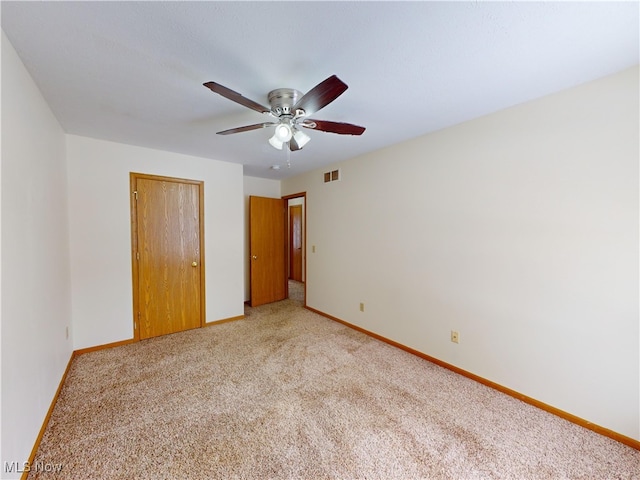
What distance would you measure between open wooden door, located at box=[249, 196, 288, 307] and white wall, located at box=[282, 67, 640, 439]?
2.18 metres

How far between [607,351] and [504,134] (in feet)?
5.63

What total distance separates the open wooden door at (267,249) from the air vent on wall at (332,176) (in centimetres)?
120

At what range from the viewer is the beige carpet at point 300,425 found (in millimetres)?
1475

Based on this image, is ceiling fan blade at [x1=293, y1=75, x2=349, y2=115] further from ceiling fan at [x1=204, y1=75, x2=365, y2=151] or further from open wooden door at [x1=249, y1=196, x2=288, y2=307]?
open wooden door at [x1=249, y1=196, x2=288, y2=307]

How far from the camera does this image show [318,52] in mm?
1420

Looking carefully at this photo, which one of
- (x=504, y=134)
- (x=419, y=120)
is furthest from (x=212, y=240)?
(x=504, y=134)

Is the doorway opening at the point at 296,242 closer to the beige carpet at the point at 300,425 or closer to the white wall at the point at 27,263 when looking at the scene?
the beige carpet at the point at 300,425

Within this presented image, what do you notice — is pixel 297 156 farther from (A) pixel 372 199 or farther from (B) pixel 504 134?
(B) pixel 504 134

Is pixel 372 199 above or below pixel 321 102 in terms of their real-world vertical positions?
below

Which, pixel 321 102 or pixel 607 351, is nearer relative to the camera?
pixel 321 102

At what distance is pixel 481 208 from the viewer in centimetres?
228

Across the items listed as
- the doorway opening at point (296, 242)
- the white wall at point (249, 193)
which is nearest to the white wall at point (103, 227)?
the white wall at point (249, 193)

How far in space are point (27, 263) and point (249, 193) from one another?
3.27 meters

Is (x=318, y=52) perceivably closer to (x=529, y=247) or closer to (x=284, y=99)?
(x=284, y=99)
